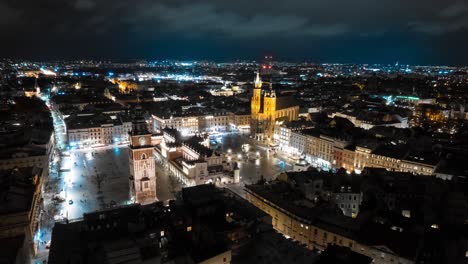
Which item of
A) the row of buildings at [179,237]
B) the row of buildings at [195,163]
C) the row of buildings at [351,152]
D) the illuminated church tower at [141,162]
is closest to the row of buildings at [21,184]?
Result: the row of buildings at [179,237]

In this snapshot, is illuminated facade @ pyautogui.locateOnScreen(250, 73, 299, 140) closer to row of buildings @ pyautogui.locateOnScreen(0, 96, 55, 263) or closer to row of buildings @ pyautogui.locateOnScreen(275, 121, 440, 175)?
row of buildings @ pyautogui.locateOnScreen(275, 121, 440, 175)

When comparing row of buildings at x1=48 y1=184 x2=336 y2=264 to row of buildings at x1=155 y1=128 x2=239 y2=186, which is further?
row of buildings at x1=155 y1=128 x2=239 y2=186

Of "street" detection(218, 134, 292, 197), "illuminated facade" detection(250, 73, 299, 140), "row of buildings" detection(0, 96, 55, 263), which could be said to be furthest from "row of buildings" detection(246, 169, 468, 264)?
"illuminated facade" detection(250, 73, 299, 140)

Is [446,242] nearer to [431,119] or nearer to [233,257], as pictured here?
[233,257]

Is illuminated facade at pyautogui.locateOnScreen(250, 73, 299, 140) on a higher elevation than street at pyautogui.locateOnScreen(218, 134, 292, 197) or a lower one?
higher

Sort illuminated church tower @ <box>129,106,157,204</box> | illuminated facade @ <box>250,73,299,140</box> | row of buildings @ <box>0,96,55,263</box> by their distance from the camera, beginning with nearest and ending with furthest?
row of buildings @ <box>0,96,55,263</box>
illuminated church tower @ <box>129,106,157,204</box>
illuminated facade @ <box>250,73,299,140</box>

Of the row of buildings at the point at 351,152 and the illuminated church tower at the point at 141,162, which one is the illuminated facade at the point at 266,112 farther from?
the illuminated church tower at the point at 141,162
